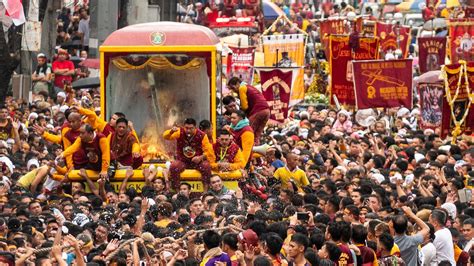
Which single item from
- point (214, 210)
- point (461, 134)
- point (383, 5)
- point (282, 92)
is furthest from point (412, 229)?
point (383, 5)

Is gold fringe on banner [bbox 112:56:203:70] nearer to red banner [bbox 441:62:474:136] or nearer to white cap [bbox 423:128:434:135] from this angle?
red banner [bbox 441:62:474:136]

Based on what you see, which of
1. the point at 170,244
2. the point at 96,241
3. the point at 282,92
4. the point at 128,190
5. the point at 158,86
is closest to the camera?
the point at 170,244

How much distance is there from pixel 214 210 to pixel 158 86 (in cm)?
483

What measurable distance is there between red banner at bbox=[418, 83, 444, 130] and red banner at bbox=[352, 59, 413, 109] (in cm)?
74

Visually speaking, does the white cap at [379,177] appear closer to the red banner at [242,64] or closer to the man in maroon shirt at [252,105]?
the man in maroon shirt at [252,105]

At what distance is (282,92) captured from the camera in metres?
30.8

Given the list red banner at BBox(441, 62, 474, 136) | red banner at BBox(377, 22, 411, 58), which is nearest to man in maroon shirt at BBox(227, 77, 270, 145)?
red banner at BBox(441, 62, 474, 136)

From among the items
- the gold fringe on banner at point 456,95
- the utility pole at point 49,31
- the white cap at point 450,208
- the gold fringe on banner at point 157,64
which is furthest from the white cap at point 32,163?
the utility pole at point 49,31

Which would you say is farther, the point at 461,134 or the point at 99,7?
the point at 99,7

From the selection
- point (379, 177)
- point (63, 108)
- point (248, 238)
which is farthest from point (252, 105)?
point (248, 238)

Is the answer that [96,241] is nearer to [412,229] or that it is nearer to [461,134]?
[412,229]

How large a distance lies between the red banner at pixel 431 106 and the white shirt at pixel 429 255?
13136 millimetres

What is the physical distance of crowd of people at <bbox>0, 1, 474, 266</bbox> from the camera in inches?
608

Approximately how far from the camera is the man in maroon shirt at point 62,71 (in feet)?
121
